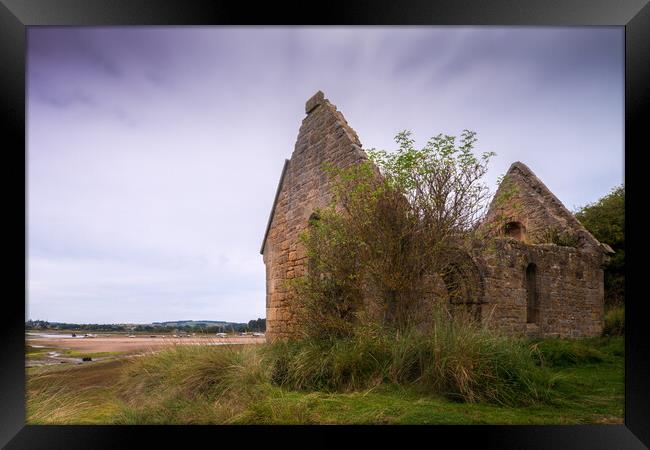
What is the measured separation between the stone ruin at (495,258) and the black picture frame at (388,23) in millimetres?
3564

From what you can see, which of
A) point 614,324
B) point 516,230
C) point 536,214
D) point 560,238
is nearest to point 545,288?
point 560,238

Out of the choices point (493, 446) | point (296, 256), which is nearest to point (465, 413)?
point (493, 446)

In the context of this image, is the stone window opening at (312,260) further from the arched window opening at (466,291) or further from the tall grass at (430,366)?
the arched window opening at (466,291)

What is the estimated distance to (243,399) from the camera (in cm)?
559

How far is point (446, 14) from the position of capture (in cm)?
424

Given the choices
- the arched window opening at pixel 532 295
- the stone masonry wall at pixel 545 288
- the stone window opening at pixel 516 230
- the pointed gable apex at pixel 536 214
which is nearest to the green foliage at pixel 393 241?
the stone masonry wall at pixel 545 288

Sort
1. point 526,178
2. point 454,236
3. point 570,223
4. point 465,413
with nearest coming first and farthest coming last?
1. point 465,413
2. point 454,236
3. point 570,223
4. point 526,178

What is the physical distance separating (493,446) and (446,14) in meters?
3.89

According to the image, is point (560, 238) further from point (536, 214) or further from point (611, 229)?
point (611, 229)

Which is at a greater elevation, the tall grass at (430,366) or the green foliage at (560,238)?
the green foliage at (560,238)

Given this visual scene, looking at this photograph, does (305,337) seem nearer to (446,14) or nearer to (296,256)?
(296,256)

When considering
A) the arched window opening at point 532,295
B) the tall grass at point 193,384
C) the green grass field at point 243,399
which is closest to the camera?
the green grass field at point 243,399

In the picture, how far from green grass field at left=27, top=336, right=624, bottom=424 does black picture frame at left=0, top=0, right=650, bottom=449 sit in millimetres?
602

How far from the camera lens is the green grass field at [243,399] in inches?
193
